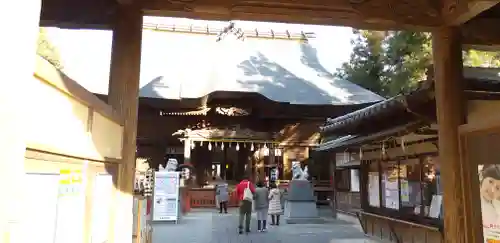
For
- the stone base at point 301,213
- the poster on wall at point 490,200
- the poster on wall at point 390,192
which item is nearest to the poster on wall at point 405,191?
the poster on wall at point 390,192

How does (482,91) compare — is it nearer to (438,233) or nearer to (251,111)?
(438,233)

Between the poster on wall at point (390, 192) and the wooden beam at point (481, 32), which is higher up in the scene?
the wooden beam at point (481, 32)

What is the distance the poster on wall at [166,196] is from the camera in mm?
12258

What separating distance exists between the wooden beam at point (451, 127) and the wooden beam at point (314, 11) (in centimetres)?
30

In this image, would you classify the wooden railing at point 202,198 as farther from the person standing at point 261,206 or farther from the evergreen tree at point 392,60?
the evergreen tree at point 392,60

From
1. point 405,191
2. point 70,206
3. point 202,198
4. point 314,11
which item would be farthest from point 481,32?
point 202,198

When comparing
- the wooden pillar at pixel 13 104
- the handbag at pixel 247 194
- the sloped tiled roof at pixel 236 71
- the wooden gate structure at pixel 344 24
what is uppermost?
the sloped tiled roof at pixel 236 71

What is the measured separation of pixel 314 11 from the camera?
4.20 metres

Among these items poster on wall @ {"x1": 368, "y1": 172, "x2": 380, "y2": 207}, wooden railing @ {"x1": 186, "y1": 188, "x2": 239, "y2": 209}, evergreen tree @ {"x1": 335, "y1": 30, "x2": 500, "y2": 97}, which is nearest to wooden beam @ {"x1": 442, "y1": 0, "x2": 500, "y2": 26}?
poster on wall @ {"x1": 368, "y1": 172, "x2": 380, "y2": 207}

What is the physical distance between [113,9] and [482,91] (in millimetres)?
4164

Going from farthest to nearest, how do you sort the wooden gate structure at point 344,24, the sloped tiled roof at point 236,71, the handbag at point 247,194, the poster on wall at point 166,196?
the sloped tiled roof at point 236,71, the poster on wall at point 166,196, the handbag at point 247,194, the wooden gate structure at point 344,24

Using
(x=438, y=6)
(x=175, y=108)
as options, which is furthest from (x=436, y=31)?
(x=175, y=108)

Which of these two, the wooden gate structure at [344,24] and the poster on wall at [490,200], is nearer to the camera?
the poster on wall at [490,200]

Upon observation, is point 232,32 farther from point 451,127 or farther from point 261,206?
point 451,127
